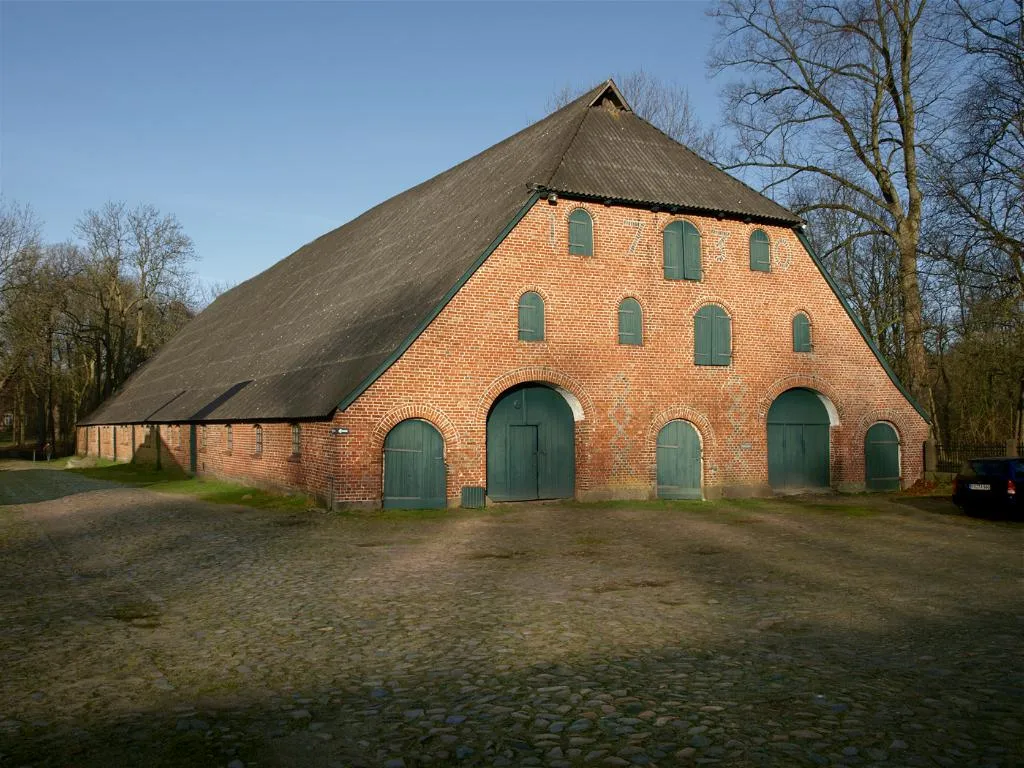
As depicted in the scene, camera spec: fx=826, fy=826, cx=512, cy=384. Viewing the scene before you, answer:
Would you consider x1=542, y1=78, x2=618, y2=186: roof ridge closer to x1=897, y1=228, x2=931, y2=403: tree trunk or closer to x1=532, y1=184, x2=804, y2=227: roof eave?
x1=532, y1=184, x2=804, y2=227: roof eave

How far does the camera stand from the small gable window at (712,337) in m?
21.0

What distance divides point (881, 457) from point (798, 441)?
2.72 metres

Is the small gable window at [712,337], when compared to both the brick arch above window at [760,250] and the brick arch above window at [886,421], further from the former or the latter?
the brick arch above window at [886,421]

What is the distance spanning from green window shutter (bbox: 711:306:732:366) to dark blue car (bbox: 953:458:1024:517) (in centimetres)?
607

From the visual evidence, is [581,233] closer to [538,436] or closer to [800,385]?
[538,436]

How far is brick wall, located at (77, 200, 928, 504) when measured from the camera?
18.1 meters

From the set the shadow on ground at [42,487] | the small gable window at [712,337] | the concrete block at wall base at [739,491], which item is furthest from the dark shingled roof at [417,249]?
the concrete block at wall base at [739,491]

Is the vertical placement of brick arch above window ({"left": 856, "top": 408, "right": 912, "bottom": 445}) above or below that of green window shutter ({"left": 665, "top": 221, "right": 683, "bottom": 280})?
below

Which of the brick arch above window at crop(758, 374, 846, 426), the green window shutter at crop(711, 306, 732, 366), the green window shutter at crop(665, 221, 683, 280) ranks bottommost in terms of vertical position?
the brick arch above window at crop(758, 374, 846, 426)

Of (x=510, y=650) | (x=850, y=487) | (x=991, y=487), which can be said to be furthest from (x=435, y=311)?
(x=850, y=487)

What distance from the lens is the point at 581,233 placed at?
65.2ft

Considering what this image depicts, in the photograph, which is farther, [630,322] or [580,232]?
[630,322]

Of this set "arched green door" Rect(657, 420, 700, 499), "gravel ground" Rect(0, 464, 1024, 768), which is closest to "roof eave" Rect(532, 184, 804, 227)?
"arched green door" Rect(657, 420, 700, 499)

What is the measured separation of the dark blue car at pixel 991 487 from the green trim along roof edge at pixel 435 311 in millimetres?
11116
